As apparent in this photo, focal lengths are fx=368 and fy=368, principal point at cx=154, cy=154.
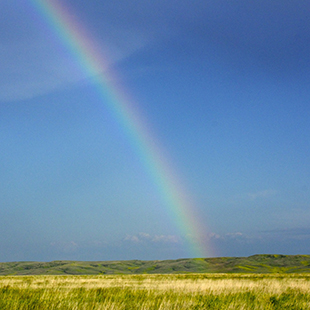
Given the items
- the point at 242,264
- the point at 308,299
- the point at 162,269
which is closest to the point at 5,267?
the point at 162,269

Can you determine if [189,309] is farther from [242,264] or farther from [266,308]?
[242,264]

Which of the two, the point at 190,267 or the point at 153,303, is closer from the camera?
the point at 153,303

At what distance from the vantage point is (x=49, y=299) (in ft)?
30.4

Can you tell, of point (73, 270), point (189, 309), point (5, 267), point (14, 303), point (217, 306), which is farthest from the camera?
point (5, 267)

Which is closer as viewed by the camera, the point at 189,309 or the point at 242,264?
the point at 189,309

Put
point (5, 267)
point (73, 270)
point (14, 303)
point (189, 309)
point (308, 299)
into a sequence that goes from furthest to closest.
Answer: point (5, 267) < point (73, 270) < point (308, 299) < point (189, 309) < point (14, 303)

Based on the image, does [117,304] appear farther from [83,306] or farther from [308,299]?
[308,299]

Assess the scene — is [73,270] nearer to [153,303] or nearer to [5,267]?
[5,267]

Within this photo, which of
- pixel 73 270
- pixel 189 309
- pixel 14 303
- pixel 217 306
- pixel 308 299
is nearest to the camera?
pixel 14 303

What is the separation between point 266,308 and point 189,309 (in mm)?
2564

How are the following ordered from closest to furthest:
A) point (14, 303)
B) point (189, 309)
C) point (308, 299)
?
point (14, 303)
point (189, 309)
point (308, 299)

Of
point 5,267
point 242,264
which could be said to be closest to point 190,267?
point 242,264

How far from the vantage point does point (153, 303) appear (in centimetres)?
Result: 942

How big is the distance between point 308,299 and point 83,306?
9.05 m
